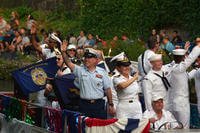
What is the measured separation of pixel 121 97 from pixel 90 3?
80.5 ft

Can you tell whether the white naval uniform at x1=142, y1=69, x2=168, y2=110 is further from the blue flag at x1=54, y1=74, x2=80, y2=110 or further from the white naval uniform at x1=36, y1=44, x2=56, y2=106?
the white naval uniform at x1=36, y1=44, x2=56, y2=106

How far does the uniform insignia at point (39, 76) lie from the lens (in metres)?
15.1

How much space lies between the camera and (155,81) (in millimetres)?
12922

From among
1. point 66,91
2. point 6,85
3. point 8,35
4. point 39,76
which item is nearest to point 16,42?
point 8,35

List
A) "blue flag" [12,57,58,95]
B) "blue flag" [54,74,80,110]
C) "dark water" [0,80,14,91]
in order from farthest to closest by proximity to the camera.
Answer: "dark water" [0,80,14,91] < "blue flag" [12,57,58,95] < "blue flag" [54,74,80,110]

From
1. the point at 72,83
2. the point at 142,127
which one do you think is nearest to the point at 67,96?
the point at 72,83

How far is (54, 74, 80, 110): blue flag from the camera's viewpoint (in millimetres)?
13789

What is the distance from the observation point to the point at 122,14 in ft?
114

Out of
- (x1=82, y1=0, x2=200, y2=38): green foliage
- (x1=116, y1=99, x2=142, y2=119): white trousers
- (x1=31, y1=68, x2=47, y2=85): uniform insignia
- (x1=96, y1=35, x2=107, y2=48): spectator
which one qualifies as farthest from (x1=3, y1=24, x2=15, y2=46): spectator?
(x1=116, y1=99, x2=142, y2=119): white trousers

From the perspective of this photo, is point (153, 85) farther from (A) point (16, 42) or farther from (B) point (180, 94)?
(A) point (16, 42)

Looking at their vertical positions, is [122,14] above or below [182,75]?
above

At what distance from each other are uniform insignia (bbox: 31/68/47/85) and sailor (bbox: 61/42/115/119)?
2.13 meters

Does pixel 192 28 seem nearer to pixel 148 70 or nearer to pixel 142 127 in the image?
pixel 148 70

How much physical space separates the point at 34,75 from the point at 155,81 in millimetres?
2984
